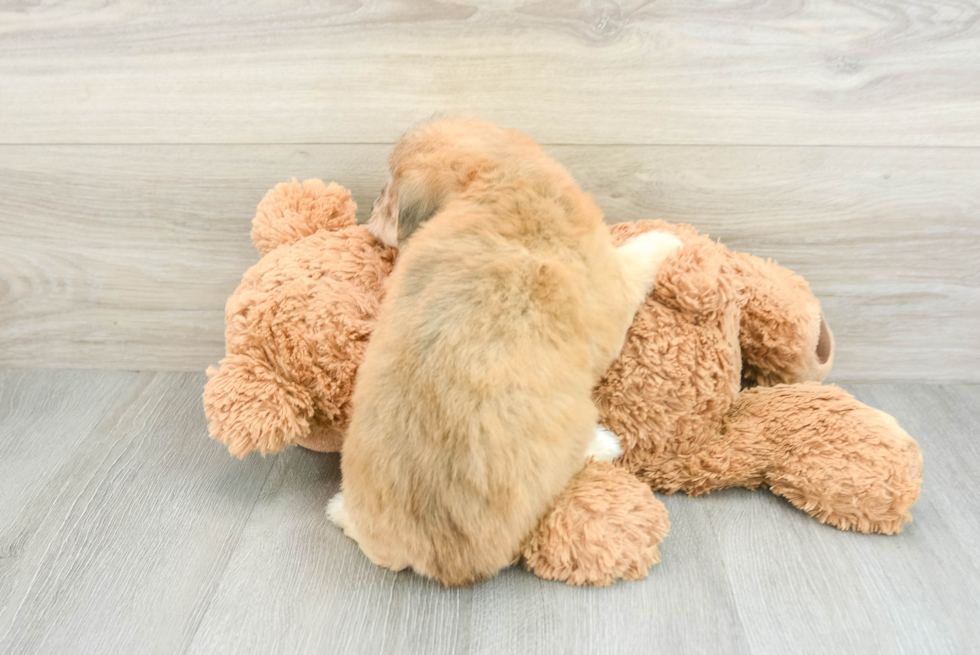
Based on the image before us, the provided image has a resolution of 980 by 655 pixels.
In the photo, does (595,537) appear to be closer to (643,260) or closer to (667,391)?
(667,391)

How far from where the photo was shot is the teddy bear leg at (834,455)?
30.5 inches

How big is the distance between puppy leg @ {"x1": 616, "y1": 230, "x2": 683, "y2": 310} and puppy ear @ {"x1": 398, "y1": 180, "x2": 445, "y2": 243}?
21cm

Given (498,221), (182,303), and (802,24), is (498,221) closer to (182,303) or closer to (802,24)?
(802,24)

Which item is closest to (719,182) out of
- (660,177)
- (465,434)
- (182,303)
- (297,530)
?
(660,177)

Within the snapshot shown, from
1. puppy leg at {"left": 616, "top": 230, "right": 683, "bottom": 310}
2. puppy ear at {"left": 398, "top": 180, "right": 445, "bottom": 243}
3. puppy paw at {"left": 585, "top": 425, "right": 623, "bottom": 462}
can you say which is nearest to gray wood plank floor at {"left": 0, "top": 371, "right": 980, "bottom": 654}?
puppy paw at {"left": 585, "top": 425, "right": 623, "bottom": 462}

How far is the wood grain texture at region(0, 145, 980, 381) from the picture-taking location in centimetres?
94

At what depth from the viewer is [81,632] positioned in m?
0.71

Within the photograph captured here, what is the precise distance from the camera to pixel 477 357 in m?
0.64

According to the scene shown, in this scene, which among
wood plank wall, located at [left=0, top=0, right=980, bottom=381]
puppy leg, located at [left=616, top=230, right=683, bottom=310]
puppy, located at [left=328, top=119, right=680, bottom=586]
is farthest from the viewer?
wood plank wall, located at [left=0, top=0, right=980, bottom=381]

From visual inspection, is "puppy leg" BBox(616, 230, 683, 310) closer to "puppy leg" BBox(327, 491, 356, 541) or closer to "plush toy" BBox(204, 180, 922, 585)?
"plush toy" BBox(204, 180, 922, 585)

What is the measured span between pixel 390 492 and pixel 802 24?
0.75 meters

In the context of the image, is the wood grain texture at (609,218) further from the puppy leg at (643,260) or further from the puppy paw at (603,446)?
the puppy paw at (603,446)

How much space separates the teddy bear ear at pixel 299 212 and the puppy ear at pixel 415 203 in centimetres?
20

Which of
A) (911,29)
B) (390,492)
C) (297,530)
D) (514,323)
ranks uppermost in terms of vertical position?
(911,29)
